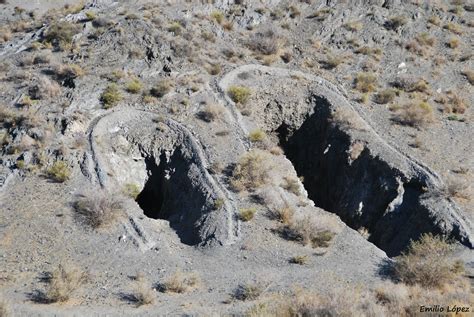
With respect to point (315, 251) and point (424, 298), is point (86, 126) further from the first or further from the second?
point (424, 298)

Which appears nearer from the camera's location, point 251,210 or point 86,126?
point 251,210

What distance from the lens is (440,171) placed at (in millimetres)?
25281

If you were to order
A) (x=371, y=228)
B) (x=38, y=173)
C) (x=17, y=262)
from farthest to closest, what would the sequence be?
(x=371, y=228) → (x=38, y=173) → (x=17, y=262)

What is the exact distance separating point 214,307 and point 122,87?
17.3 m

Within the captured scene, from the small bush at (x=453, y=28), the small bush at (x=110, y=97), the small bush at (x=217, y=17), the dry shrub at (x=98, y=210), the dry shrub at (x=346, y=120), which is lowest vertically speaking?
the dry shrub at (x=98, y=210)

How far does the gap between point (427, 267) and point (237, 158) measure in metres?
11.2

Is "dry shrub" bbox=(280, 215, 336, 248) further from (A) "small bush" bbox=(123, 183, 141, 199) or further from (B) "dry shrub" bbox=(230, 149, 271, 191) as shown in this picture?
(A) "small bush" bbox=(123, 183, 141, 199)

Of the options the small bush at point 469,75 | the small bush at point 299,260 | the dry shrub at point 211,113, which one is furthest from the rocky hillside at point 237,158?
the dry shrub at point 211,113

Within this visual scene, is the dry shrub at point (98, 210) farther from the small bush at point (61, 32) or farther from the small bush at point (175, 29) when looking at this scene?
the small bush at point (175, 29)

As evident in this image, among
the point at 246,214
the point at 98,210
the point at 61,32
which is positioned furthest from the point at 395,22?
the point at 98,210

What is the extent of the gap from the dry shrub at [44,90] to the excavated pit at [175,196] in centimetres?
697

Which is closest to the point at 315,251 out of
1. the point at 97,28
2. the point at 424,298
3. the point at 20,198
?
the point at 424,298

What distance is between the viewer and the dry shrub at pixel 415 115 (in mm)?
29047

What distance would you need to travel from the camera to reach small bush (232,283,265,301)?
16.8 metres
